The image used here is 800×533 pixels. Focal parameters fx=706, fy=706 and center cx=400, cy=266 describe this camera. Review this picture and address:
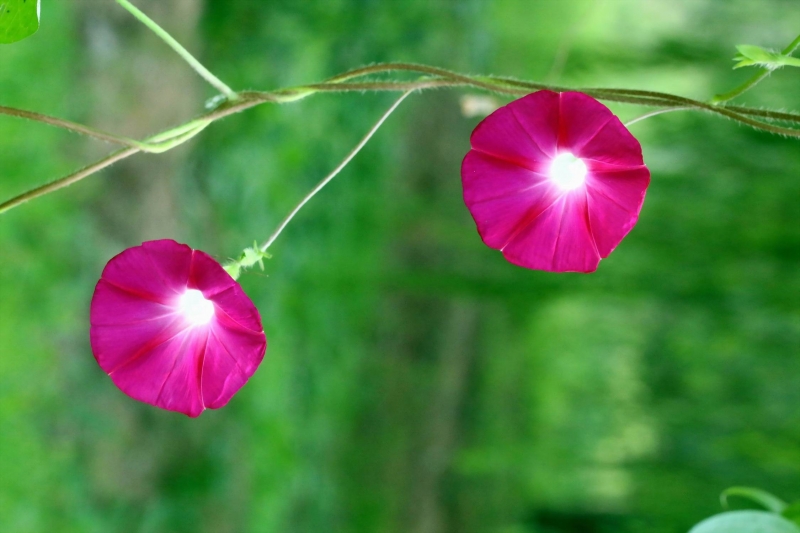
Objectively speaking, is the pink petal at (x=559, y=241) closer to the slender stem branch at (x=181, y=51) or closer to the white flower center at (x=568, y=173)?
the white flower center at (x=568, y=173)

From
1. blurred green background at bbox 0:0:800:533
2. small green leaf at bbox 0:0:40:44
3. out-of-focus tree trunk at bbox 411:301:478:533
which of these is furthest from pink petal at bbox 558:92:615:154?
out-of-focus tree trunk at bbox 411:301:478:533

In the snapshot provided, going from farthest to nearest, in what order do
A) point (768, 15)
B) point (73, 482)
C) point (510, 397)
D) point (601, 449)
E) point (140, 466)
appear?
point (510, 397)
point (601, 449)
point (768, 15)
point (140, 466)
point (73, 482)

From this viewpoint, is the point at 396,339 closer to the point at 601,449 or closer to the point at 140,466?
the point at 601,449

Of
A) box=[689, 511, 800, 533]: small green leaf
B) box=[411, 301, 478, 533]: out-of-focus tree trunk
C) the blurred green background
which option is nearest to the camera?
box=[689, 511, 800, 533]: small green leaf

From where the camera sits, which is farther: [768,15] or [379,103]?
[379,103]

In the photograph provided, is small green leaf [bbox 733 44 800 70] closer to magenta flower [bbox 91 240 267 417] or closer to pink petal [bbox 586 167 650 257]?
pink petal [bbox 586 167 650 257]

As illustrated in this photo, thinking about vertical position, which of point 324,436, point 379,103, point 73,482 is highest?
point 379,103

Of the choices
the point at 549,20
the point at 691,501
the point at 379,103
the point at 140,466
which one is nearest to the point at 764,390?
the point at 691,501

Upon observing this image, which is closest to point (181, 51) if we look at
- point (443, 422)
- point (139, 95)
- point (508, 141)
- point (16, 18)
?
point (16, 18)
